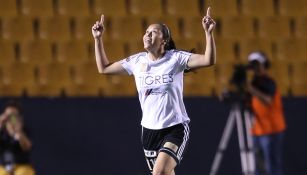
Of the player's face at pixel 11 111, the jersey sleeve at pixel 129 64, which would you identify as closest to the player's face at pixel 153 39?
the jersey sleeve at pixel 129 64

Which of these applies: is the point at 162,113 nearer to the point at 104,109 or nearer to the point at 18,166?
the point at 18,166

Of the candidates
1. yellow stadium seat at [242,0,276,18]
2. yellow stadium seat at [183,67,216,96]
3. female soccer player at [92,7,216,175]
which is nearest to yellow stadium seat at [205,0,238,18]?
yellow stadium seat at [242,0,276,18]

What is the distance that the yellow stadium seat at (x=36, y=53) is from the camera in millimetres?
12016

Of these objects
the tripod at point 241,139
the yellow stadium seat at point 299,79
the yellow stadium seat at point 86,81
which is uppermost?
the yellow stadium seat at point 86,81

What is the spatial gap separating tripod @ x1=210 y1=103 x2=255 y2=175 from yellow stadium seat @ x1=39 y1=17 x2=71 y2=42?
2461 millimetres

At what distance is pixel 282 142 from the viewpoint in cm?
1252

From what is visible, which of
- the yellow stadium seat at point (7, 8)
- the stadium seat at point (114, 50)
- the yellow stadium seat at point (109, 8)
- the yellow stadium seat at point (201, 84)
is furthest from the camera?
the yellow stadium seat at point (109, 8)

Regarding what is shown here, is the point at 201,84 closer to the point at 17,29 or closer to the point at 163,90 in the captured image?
the point at 17,29

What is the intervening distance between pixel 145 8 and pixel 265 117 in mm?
2354

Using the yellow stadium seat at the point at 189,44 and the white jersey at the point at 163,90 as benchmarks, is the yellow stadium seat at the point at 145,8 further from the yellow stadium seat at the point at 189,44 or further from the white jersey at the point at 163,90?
the white jersey at the point at 163,90

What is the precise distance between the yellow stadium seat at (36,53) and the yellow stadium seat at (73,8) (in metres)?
0.57

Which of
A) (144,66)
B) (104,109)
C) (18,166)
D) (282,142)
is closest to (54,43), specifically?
(104,109)

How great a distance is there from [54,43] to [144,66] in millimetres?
4893

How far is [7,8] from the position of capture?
1216cm
